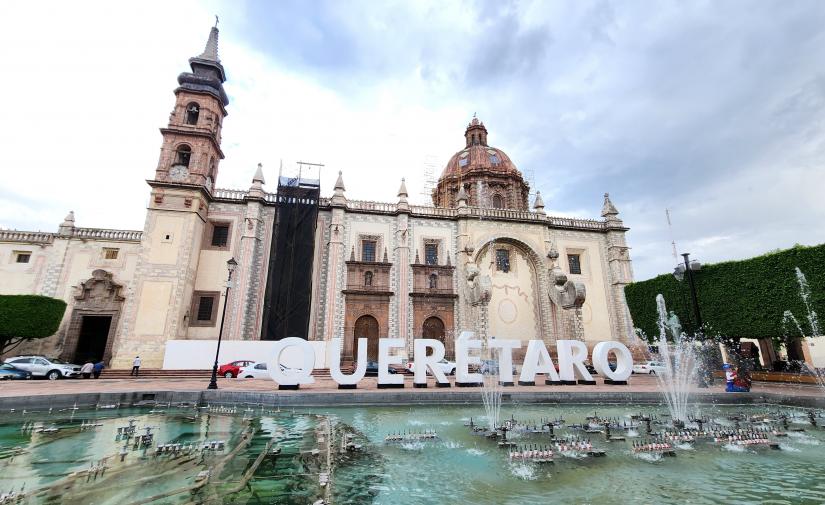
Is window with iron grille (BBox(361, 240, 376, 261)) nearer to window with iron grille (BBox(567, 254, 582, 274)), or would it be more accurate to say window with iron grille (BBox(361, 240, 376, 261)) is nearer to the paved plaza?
the paved plaza

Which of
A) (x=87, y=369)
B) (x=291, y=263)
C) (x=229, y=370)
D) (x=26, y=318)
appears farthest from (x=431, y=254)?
(x=26, y=318)

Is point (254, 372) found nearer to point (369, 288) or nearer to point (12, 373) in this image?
point (369, 288)

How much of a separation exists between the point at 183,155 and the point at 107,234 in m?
7.34

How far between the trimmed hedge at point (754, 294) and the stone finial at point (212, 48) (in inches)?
1296

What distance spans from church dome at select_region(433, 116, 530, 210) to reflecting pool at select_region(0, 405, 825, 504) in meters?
24.8

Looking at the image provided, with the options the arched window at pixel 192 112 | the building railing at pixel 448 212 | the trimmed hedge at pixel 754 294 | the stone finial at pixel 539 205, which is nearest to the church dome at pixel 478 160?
the stone finial at pixel 539 205

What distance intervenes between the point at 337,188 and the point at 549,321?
702 inches

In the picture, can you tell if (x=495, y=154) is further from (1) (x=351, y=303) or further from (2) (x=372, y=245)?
(1) (x=351, y=303)

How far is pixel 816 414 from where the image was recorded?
9.41 meters

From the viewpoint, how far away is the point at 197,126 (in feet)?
78.0

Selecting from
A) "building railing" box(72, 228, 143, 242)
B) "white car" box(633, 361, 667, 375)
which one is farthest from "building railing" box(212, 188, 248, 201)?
"white car" box(633, 361, 667, 375)

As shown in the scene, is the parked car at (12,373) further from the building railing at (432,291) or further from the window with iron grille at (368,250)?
the building railing at (432,291)

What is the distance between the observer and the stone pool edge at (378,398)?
1034 centimetres

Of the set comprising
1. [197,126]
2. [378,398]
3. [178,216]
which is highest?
[197,126]
